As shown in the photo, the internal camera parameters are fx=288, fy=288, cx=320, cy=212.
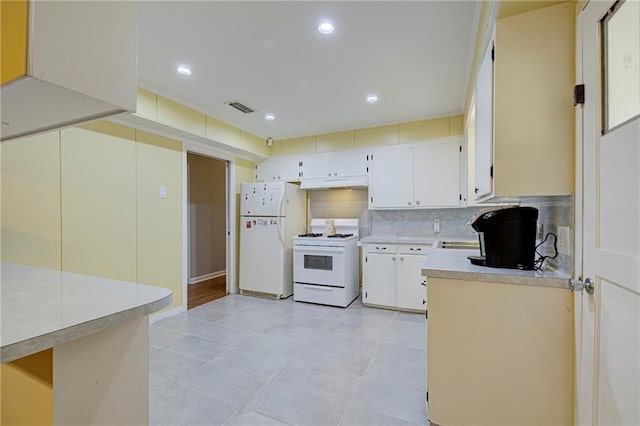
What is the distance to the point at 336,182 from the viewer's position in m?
4.19

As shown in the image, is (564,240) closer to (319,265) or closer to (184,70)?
(319,265)

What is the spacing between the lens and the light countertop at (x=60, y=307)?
625 millimetres

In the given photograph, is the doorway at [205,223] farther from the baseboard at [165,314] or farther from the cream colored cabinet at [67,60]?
the cream colored cabinet at [67,60]

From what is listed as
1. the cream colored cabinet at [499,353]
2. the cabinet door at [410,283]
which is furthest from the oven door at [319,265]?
the cream colored cabinet at [499,353]

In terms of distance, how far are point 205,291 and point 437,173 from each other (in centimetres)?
388

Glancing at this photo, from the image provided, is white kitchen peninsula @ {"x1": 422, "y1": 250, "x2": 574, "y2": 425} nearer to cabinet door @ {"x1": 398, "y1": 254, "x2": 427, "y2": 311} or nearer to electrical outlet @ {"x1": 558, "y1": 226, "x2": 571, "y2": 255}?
electrical outlet @ {"x1": 558, "y1": 226, "x2": 571, "y2": 255}

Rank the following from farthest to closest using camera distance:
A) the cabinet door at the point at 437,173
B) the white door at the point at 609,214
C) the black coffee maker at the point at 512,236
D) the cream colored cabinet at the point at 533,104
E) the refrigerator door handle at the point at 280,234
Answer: the refrigerator door handle at the point at 280,234 < the cabinet door at the point at 437,173 < the black coffee maker at the point at 512,236 < the cream colored cabinet at the point at 533,104 < the white door at the point at 609,214

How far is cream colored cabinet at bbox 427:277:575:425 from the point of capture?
52.7 inches

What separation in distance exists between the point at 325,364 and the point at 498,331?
138 centimetres

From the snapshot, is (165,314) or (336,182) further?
(336,182)

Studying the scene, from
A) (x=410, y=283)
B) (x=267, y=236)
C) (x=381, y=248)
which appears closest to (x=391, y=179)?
(x=381, y=248)

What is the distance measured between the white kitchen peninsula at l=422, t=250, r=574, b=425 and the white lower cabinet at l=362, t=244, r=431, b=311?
1918mm

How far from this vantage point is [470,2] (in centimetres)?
176

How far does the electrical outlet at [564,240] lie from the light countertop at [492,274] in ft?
0.38
